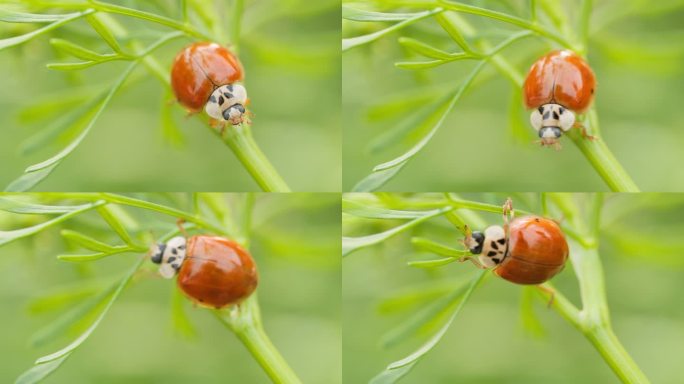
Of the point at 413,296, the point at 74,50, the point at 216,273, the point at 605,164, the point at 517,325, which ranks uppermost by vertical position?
the point at 74,50

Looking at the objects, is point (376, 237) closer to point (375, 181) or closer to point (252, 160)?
point (375, 181)

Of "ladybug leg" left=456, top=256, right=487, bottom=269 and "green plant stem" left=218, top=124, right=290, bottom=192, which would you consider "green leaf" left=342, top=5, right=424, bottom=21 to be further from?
"ladybug leg" left=456, top=256, right=487, bottom=269

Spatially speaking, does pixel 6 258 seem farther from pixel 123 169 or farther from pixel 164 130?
pixel 164 130

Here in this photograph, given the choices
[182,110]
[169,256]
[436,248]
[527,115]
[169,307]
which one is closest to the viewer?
[436,248]

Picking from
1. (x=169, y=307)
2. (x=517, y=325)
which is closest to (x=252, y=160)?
(x=169, y=307)

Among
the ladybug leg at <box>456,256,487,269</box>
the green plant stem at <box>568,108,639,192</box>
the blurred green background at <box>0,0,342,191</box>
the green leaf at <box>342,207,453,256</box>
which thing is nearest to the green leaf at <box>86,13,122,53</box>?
the blurred green background at <box>0,0,342,191</box>

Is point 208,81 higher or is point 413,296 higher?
point 208,81
